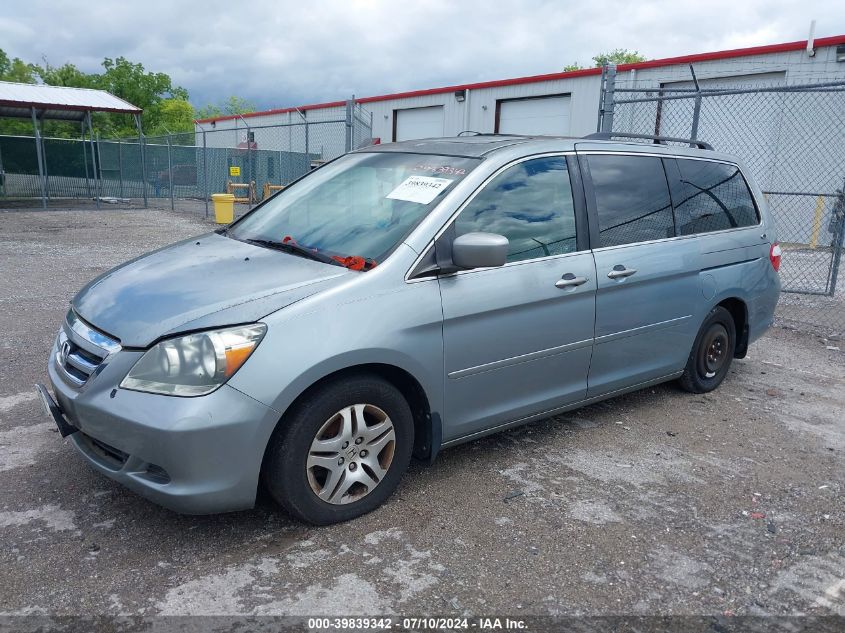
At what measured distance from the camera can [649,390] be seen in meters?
5.33

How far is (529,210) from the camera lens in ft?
12.5

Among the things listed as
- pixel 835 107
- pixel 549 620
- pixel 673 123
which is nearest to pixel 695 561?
pixel 549 620

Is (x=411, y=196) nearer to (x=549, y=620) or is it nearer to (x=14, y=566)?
(x=549, y=620)

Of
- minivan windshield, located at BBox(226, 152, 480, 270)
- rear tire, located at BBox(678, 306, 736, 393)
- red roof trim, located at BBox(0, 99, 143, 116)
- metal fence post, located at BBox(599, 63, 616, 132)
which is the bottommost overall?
rear tire, located at BBox(678, 306, 736, 393)

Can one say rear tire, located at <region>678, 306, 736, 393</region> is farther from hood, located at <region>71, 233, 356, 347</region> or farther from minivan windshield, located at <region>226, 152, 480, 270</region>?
hood, located at <region>71, 233, 356, 347</region>

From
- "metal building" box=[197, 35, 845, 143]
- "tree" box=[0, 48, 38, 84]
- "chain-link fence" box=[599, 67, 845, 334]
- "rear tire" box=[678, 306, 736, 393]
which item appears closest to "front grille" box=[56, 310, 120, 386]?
"rear tire" box=[678, 306, 736, 393]

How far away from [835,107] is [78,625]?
56.9ft

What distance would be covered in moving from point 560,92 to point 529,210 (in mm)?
18121

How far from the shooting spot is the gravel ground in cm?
271

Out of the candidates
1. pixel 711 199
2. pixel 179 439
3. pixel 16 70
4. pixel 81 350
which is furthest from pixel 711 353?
pixel 16 70

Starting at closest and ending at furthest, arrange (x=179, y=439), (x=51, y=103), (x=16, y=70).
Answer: (x=179, y=439) → (x=51, y=103) → (x=16, y=70)

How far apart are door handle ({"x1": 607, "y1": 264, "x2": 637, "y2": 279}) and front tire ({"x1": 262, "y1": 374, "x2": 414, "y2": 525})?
157 centimetres

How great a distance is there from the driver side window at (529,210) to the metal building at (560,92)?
14.1m

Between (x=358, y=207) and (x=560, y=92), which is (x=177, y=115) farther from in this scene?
(x=358, y=207)
